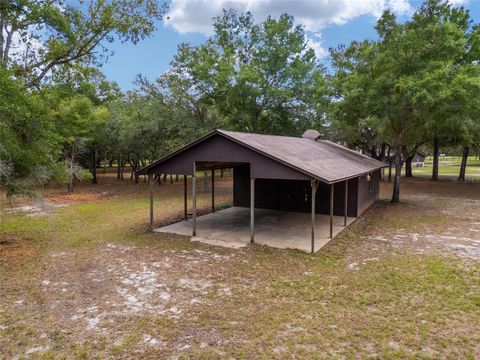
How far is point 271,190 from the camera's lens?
14578 millimetres

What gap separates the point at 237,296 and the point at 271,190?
879 centimetres

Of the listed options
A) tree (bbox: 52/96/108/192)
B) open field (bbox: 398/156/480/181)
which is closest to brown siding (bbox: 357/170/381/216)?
tree (bbox: 52/96/108/192)

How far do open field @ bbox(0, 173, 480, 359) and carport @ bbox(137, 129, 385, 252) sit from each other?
3.43 ft

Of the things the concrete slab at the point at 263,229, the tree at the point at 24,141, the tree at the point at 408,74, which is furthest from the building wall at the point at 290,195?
the tree at the point at 24,141

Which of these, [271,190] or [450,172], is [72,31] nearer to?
[271,190]

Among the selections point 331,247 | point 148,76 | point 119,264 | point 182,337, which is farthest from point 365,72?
point 182,337

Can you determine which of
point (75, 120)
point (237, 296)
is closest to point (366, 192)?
point (237, 296)

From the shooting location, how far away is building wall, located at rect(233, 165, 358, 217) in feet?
43.5

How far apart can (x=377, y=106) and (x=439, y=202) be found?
6.02m

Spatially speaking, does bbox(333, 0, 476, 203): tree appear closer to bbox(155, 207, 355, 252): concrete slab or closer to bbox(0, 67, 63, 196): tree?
bbox(155, 207, 355, 252): concrete slab

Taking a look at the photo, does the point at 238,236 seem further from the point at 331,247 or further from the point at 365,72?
the point at 365,72

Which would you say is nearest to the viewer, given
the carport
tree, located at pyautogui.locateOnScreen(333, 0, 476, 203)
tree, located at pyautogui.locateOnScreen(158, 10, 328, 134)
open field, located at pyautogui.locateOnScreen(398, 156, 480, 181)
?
the carport

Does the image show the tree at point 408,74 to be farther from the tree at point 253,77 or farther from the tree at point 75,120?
the tree at point 75,120

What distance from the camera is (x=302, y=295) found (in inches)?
240
